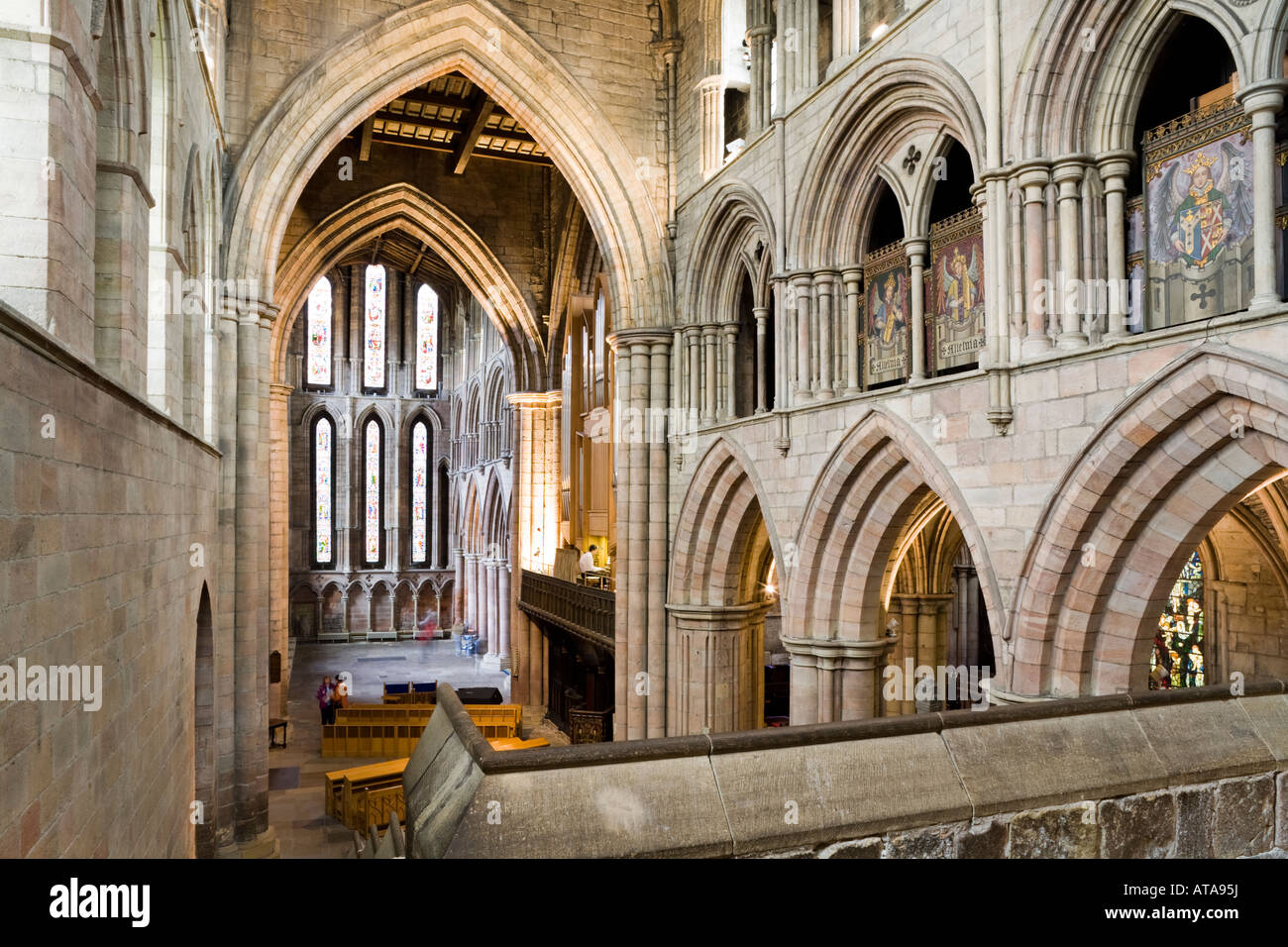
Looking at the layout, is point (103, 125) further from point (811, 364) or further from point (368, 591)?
point (368, 591)

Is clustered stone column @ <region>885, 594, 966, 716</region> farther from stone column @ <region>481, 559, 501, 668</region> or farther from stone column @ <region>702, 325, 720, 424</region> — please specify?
stone column @ <region>481, 559, 501, 668</region>

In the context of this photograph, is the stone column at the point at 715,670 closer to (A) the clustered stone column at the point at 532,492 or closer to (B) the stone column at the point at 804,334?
(B) the stone column at the point at 804,334

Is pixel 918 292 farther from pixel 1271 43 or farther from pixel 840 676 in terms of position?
pixel 840 676

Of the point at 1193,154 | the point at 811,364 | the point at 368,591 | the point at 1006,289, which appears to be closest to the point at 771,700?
the point at 811,364

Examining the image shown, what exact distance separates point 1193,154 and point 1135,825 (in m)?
4.58

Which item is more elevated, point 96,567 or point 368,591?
point 96,567

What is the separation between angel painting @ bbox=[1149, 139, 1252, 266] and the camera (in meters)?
5.57

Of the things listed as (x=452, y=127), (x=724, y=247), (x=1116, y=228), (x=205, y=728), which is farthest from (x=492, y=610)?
(x=1116, y=228)

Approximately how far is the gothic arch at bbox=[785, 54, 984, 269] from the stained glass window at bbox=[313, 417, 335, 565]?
2440cm

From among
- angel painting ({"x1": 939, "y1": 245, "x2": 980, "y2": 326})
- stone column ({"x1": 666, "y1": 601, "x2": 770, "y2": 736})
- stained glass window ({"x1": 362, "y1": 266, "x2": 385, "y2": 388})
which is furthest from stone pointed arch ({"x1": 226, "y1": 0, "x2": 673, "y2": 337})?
stained glass window ({"x1": 362, "y1": 266, "x2": 385, "y2": 388})

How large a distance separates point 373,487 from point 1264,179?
29554 mm
